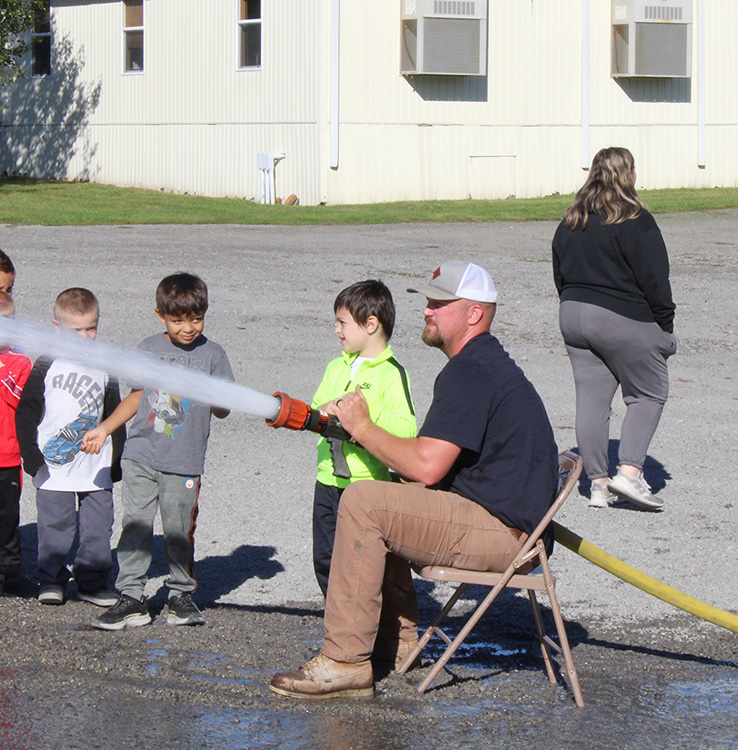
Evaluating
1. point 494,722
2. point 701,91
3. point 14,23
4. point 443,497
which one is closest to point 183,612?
point 443,497

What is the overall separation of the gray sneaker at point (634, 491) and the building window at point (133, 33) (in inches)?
861

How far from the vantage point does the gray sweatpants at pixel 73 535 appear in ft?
17.3

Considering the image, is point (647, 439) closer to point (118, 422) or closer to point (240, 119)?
point (118, 422)

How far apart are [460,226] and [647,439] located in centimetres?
1281

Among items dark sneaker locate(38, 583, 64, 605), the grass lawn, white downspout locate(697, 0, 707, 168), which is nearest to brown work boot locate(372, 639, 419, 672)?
dark sneaker locate(38, 583, 64, 605)

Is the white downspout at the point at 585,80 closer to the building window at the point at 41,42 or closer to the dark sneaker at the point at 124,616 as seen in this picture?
the building window at the point at 41,42

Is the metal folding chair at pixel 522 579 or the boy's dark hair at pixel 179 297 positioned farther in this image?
the boy's dark hair at pixel 179 297

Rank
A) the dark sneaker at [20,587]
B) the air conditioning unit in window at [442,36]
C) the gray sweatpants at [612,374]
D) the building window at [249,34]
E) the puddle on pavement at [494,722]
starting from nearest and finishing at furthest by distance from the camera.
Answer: the puddle on pavement at [494,722]
the dark sneaker at [20,587]
the gray sweatpants at [612,374]
the air conditioning unit in window at [442,36]
the building window at [249,34]

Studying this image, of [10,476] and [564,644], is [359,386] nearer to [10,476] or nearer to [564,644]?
[564,644]

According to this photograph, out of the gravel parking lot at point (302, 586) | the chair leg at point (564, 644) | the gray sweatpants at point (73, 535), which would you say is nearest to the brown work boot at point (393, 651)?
the gravel parking lot at point (302, 586)

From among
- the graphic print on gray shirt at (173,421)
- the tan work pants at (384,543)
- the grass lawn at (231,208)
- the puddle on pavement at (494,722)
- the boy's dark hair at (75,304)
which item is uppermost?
the grass lawn at (231,208)

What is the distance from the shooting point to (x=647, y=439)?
7.25 meters

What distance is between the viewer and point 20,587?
547cm

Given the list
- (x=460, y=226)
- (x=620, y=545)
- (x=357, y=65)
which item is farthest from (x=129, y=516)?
(x=357, y=65)
